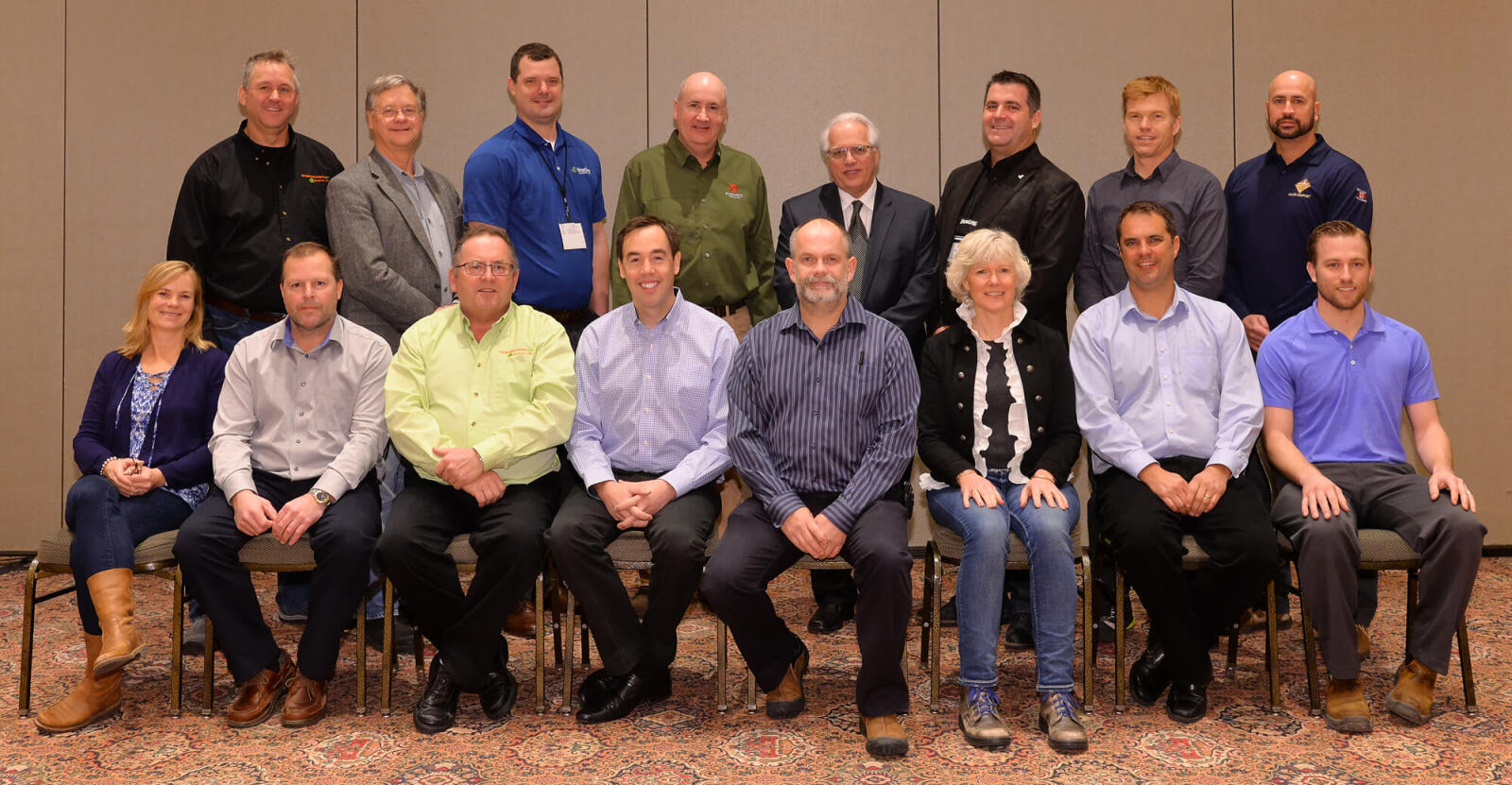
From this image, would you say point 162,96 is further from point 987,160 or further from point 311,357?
point 987,160

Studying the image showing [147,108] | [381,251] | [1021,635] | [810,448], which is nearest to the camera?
[810,448]

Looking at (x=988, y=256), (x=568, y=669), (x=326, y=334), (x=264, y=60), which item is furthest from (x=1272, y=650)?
(x=264, y=60)

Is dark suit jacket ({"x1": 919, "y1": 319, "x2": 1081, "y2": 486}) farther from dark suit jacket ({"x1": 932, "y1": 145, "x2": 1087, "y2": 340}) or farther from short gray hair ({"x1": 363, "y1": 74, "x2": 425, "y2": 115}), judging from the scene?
short gray hair ({"x1": 363, "y1": 74, "x2": 425, "y2": 115})

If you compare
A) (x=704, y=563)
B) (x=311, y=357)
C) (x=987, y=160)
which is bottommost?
(x=704, y=563)

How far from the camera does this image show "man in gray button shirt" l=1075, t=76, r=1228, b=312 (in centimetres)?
391

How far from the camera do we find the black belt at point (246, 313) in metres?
4.05

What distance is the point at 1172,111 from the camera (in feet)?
13.1

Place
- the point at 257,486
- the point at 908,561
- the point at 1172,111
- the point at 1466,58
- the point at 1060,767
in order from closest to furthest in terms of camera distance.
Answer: the point at 1060,767 < the point at 908,561 < the point at 257,486 < the point at 1172,111 < the point at 1466,58

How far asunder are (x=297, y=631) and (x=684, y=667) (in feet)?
4.90

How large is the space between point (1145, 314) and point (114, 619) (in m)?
3.16

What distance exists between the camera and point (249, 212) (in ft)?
13.2

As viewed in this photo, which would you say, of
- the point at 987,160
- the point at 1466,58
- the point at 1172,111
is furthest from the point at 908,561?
the point at 1466,58

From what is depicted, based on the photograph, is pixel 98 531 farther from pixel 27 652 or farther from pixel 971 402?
pixel 971 402

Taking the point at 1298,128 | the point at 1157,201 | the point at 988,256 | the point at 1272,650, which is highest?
the point at 1298,128
